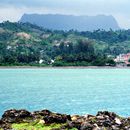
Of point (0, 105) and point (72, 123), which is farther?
point (0, 105)

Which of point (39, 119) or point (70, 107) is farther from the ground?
point (39, 119)

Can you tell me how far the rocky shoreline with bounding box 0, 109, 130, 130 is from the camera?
61.8ft

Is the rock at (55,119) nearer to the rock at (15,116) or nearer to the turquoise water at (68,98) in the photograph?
the rock at (15,116)

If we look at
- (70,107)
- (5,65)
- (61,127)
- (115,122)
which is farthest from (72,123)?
(5,65)

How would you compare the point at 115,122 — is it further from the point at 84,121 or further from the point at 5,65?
the point at 5,65

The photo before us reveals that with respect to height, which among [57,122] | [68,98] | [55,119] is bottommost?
[68,98]

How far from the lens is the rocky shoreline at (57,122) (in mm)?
18844

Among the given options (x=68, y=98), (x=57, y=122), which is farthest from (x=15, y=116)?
(x=68, y=98)

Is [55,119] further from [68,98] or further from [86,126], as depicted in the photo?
[68,98]

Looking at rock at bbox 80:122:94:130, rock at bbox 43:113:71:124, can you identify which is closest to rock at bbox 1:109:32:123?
rock at bbox 43:113:71:124

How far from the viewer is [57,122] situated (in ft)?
65.9

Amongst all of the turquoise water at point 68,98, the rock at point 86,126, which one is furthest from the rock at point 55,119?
the turquoise water at point 68,98

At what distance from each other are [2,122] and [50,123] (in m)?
2.02

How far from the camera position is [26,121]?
2077cm
